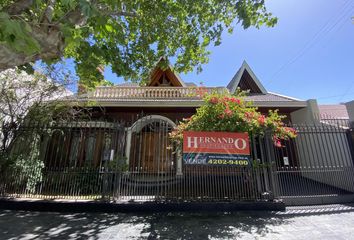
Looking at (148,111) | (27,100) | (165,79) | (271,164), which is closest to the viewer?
(271,164)

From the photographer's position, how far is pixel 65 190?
623cm

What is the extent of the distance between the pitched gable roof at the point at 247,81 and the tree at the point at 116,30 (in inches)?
219

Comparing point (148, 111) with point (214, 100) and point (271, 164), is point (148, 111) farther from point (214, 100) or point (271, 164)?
point (271, 164)

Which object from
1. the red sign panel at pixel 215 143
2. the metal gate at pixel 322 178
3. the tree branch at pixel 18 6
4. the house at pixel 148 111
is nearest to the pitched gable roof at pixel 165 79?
the house at pixel 148 111

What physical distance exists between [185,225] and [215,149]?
95.1 inches

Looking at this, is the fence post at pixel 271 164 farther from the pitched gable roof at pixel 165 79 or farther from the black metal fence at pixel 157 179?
the pitched gable roof at pixel 165 79

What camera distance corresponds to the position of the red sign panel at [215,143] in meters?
6.13

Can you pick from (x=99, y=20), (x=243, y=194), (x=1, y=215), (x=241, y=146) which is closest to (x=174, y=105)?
(x=241, y=146)

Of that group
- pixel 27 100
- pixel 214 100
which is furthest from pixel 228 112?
pixel 27 100

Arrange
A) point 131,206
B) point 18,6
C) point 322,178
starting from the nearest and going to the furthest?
1. point 18,6
2. point 131,206
3. point 322,178

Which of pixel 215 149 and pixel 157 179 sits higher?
pixel 215 149

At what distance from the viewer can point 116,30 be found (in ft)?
14.6

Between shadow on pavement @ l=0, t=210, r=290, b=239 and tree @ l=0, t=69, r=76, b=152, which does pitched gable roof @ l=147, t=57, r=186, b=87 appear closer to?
tree @ l=0, t=69, r=76, b=152

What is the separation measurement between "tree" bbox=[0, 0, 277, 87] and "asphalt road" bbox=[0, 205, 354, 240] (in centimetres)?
358
